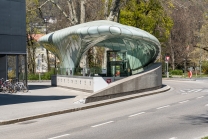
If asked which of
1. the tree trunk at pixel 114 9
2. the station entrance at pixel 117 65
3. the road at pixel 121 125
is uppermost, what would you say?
the tree trunk at pixel 114 9

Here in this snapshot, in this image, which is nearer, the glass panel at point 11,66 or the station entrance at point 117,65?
the station entrance at point 117,65

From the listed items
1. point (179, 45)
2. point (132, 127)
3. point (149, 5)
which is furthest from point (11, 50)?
point (179, 45)

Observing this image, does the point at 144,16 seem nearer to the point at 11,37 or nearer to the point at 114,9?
the point at 114,9

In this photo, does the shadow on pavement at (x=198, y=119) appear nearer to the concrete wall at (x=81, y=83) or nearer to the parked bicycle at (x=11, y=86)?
the concrete wall at (x=81, y=83)

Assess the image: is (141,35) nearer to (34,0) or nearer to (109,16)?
(109,16)

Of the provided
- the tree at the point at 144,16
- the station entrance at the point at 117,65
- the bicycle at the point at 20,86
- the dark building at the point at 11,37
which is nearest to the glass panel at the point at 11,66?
the dark building at the point at 11,37

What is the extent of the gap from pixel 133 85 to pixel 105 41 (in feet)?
29.9

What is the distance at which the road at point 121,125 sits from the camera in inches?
505

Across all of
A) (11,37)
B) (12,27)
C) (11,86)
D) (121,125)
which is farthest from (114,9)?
(121,125)

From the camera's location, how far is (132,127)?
1432cm

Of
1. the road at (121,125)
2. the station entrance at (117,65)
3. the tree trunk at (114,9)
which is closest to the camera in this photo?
the road at (121,125)

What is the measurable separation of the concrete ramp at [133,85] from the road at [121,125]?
2.61 metres

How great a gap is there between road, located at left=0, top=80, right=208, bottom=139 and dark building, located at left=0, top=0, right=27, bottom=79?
13718 mm

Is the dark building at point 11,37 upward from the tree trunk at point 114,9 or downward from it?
downward
